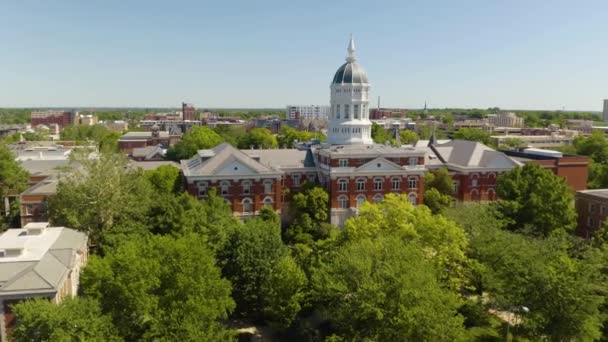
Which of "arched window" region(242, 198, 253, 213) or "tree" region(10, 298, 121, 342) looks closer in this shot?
"tree" region(10, 298, 121, 342)

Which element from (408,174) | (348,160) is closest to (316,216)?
(348,160)

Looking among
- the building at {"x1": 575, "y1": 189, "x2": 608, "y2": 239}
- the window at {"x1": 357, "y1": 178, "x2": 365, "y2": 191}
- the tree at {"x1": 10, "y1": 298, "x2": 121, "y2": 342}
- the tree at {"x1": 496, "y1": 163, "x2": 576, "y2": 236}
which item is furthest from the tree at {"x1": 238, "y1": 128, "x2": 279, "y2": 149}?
the tree at {"x1": 10, "y1": 298, "x2": 121, "y2": 342}

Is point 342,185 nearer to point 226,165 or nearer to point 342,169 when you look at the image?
point 342,169

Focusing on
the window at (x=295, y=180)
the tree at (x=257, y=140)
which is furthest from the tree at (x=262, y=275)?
the tree at (x=257, y=140)

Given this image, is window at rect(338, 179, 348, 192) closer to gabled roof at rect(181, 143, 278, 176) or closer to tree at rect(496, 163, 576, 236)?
gabled roof at rect(181, 143, 278, 176)

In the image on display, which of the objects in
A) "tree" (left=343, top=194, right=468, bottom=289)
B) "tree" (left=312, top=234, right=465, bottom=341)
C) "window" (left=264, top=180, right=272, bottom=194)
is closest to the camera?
"tree" (left=312, top=234, right=465, bottom=341)

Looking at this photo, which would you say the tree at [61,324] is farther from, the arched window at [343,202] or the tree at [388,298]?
the arched window at [343,202]

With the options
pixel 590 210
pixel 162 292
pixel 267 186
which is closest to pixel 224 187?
pixel 267 186
